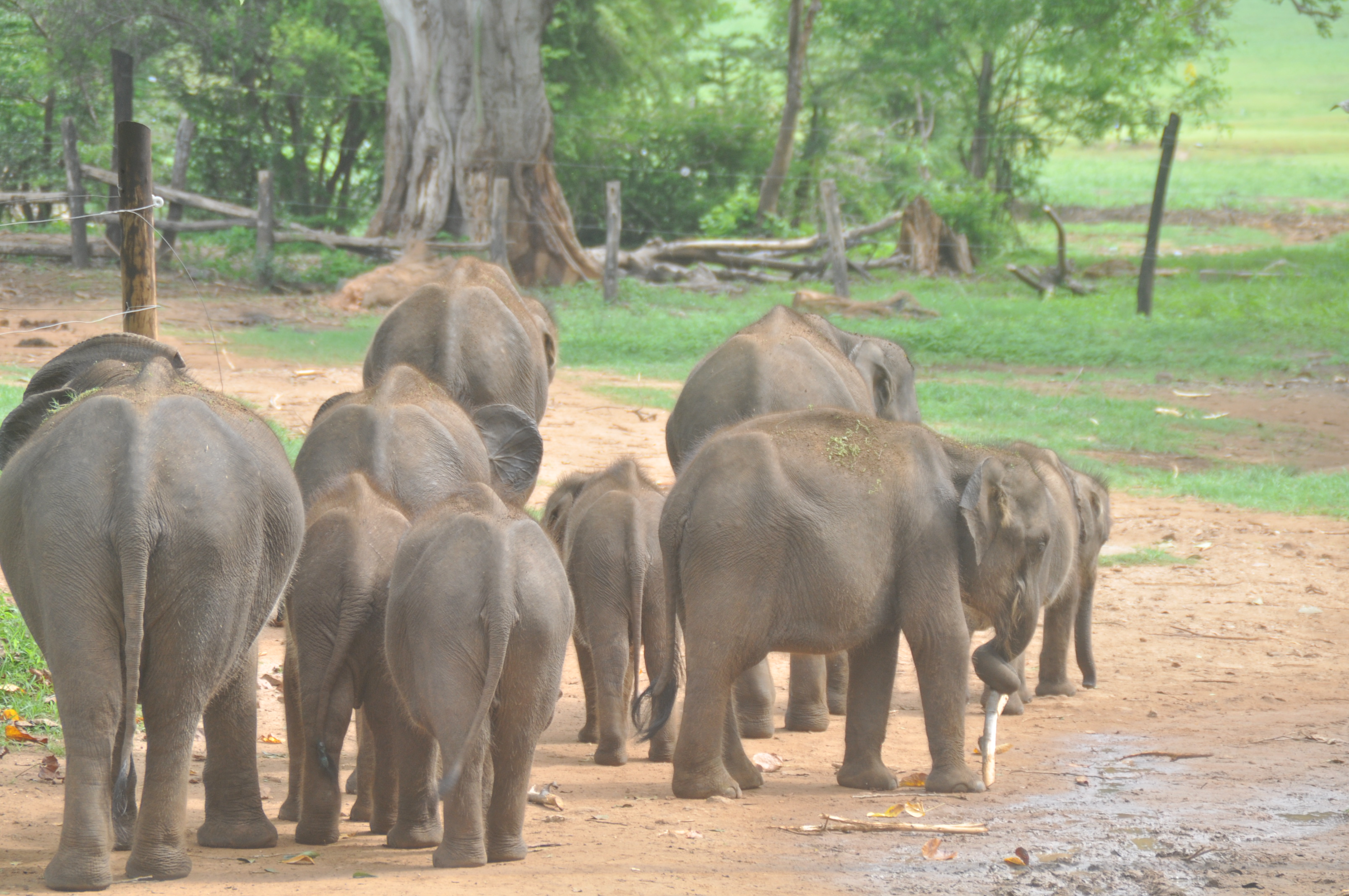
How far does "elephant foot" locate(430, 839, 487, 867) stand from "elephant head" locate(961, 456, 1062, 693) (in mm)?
2173

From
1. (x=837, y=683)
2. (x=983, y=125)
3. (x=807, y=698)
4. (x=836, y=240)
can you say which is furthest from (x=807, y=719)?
(x=983, y=125)

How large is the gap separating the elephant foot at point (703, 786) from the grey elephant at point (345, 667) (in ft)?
3.13

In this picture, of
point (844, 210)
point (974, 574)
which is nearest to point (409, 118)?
point (844, 210)

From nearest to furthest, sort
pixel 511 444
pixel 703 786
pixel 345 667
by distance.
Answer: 1. pixel 345 667
2. pixel 703 786
3. pixel 511 444

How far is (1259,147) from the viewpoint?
55.9 m

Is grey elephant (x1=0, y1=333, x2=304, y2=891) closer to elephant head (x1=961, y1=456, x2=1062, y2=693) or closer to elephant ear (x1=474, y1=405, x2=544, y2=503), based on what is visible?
elephant ear (x1=474, y1=405, x2=544, y2=503)

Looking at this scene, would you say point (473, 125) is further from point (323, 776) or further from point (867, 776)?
point (323, 776)

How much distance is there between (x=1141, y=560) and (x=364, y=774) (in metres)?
6.22

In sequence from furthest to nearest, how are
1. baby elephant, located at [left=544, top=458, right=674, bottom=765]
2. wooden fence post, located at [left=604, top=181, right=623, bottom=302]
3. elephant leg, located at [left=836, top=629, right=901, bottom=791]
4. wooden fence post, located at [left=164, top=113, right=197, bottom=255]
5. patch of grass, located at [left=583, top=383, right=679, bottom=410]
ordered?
wooden fence post, located at [left=164, top=113, right=197, bottom=255] → wooden fence post, located at [left=604, top=181, right=623, bottom=302] → patch of grass, located at [left=583, top=383, right=679, bottom=410] → baby elephant, located at [left=544, top=458, right=674, bottom=765] → elephant leg, located at [left=836, top=629, right=901, bottom=791]

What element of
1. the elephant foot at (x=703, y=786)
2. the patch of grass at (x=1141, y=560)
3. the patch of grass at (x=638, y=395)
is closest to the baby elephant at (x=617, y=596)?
the elephant foot at (x=703, y=786)

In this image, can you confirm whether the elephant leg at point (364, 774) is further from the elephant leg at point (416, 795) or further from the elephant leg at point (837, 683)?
the elephant leg at point (837, 683)

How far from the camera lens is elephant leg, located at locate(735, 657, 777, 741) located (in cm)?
617

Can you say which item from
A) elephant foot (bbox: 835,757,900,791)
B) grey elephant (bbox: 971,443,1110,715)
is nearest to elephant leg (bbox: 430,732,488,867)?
elephant foot (bbox: 835,757,900,791)

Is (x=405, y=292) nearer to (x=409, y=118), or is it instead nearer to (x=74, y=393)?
(x=409, y=118)
